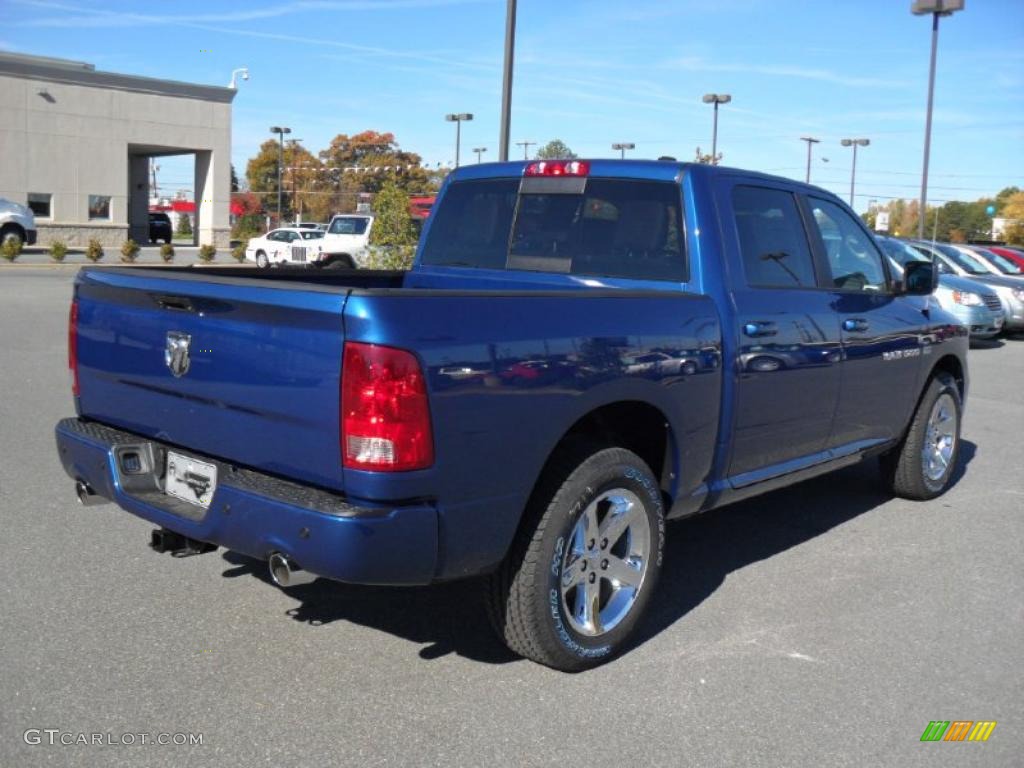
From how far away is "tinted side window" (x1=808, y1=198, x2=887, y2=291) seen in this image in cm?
564

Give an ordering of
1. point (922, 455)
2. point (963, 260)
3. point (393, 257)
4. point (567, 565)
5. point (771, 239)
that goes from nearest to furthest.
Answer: point (567, 565) < point (771, 239) < point (922, 455) < point (393, 257) < point (963, 260)

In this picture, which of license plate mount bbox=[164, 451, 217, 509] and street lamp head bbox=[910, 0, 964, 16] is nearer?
license plate mount bbox=[164, 451, 217, 509]

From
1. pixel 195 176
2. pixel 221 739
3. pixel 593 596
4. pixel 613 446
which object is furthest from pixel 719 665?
pixel 195 176

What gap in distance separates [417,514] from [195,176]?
46258 mm

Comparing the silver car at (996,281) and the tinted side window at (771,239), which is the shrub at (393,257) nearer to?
the silver car at (996,281)

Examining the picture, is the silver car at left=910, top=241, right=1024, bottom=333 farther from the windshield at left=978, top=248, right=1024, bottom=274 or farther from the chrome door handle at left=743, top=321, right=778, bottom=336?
the chrome door handle at left=743, top=321, right=778, bottom=336

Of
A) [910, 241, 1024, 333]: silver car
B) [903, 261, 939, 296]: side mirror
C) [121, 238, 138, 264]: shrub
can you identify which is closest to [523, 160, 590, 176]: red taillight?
[903, 261, 939, 296]: side mirror

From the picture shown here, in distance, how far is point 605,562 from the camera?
4.11m

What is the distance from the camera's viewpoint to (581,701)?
3.77 meters

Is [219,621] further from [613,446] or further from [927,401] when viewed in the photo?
[927,401]

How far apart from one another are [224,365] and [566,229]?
215 centimetres

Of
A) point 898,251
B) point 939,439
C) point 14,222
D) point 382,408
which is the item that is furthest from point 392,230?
point 14,222

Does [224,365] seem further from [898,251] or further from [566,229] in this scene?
[898,251]

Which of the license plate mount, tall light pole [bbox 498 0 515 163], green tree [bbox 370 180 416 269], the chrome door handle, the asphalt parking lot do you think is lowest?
the asphalt parking lot
